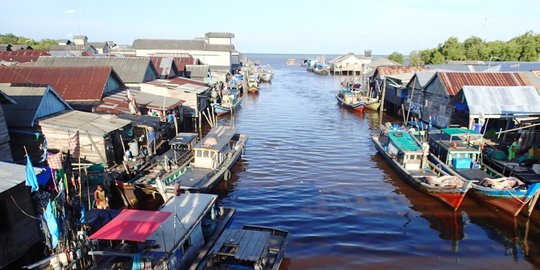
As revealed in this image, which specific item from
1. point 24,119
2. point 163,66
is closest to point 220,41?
point 163,66

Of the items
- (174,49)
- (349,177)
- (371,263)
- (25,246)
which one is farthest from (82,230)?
(174,49)

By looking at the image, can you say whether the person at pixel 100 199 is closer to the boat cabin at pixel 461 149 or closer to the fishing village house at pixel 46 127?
the fishing village house at pixel 46 127

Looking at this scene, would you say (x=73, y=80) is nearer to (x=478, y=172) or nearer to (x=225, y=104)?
(x=225, y=104)

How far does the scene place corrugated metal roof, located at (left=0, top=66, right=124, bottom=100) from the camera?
32781mm

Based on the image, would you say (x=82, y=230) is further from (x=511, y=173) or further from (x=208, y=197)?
(x=511, y=173)

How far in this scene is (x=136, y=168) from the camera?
24984 millimetres

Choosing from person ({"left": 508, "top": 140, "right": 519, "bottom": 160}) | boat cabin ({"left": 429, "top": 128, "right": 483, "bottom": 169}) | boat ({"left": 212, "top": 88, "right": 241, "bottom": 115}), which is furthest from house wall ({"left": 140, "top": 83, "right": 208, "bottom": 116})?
person ({"left": 508, "top": 140, "right": 519, "bottom": 160})

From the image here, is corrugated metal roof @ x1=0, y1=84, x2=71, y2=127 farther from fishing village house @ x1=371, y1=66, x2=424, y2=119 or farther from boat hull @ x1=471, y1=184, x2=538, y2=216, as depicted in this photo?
fishing village house @ x1=371, y1=66, x2=424, y2=119

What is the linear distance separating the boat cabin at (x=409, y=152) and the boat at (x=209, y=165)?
13.6m

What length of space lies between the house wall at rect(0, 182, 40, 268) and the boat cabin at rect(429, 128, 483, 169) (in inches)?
1053

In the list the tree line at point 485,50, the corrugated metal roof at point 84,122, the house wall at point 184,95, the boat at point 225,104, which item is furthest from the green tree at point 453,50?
the corrugated metal roof at point 84,122

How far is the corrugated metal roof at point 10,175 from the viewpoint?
1359 cm

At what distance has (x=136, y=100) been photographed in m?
36.5

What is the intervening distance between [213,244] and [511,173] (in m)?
21.5
